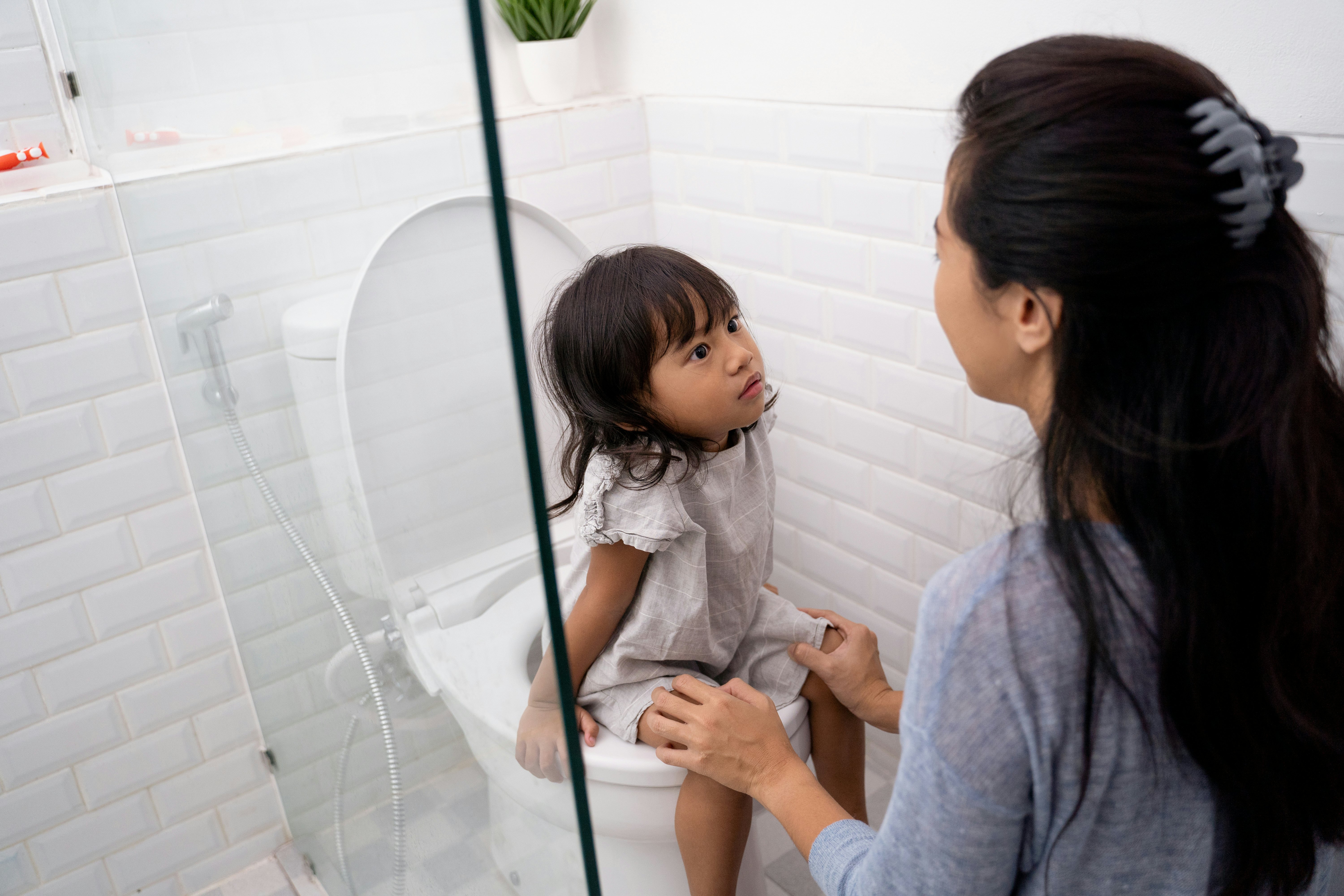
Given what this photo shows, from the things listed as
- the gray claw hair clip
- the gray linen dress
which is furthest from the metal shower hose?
the gray claw hair clip

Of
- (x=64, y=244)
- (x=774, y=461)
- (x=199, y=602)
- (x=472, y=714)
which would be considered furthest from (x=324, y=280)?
(x=774, y=461)

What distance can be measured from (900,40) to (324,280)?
0.86 metres

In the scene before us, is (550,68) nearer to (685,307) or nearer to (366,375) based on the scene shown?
(685,307)

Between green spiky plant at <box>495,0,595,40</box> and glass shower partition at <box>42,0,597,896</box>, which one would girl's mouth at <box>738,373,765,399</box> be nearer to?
glass shower partition at <box>42,0,597,896</box>

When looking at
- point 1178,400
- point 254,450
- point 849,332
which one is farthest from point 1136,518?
point 849,332

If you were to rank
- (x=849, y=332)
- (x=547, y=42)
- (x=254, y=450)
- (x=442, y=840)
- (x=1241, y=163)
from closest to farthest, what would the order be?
(x=1241, y=163) < (x=442, y=840) < (x=254, y=450) < (x=849, y=332) < (x=547, y=42)

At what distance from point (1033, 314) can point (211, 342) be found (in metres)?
0.77

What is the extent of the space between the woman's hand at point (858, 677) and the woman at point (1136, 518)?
1.59ft

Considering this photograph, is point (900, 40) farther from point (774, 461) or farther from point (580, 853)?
point (580, 853)

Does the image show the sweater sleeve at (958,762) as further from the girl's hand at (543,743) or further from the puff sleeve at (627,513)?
the puff sleeve at (627,513)

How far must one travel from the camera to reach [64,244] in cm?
120

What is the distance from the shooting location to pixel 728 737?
3.12 ft

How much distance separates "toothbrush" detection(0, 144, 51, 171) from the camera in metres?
1.20

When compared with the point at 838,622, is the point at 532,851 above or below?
above
